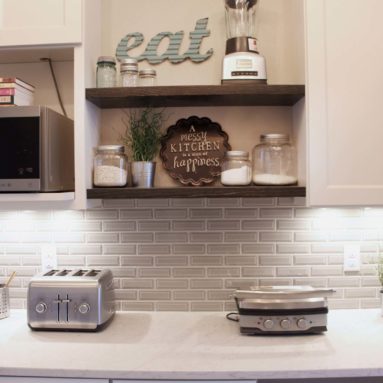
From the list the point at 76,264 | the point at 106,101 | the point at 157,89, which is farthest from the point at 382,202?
the point at 76,264

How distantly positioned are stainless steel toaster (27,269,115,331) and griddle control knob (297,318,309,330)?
77 centimetres

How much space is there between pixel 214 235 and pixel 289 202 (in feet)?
1.24

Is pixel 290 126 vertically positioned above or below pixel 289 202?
above

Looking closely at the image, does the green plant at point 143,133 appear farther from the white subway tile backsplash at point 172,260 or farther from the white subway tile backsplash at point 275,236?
the white subway tile backsplash at point 275,236

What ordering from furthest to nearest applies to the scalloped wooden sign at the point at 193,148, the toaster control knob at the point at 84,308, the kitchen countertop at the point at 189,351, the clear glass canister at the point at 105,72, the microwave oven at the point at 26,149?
1. the scalloped wooden sign at the point at 193,148
2. the clear glass canister at the point at 105,72
3. the toaster control knob at the point at 84,308
4. the microwave oven at the point at 26,149
5. the kitchen countertop at the point at 189,351

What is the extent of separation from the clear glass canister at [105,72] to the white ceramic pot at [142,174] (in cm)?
36

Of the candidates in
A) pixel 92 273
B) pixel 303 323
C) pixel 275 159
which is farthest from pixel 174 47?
pixel 303 323

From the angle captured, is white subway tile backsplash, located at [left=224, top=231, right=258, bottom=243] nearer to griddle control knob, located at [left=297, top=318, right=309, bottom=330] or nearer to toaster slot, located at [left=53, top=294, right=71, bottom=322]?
griddle control knob, located at [left=297, top=318, right=309, bottom=330]

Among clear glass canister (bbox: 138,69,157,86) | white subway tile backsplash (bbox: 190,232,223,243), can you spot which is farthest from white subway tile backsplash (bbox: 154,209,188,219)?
clear glass canister (bbox: 138,69,157,86)

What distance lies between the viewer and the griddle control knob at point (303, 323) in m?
1.53

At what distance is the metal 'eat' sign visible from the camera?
183cm

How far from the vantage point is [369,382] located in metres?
1.60

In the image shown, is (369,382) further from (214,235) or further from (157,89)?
(157,89)

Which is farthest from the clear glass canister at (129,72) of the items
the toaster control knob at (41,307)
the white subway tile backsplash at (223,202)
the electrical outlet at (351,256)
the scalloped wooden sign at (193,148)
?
the electrical outlet at (351,256)
